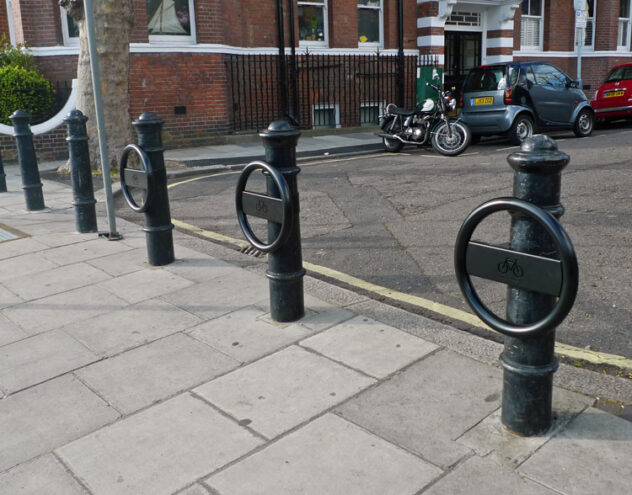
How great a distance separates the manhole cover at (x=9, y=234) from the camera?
5.99 meters

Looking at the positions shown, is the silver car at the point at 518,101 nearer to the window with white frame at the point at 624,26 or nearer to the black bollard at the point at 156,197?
the black bollard at the point at 156,197

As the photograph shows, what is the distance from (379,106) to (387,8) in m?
2.70

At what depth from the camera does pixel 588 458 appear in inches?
92.7

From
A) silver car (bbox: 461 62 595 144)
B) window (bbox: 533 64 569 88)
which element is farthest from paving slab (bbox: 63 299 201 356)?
window (bbox: 533 64 569 88)

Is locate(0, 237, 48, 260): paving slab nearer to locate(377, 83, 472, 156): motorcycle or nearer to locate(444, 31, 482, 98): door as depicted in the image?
locate(377, 83, 472, 156): motorcycle

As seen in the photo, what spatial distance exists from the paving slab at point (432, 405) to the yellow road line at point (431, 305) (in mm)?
534

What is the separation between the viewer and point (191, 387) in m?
3.06

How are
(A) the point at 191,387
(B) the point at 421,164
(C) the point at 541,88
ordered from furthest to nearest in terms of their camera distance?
(C) the point at 541,88 → (B) the point at 421,164 → (A) the point at 191,387

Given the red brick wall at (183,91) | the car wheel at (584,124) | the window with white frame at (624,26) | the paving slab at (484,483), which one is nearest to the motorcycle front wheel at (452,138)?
the car wheel at (584,124)

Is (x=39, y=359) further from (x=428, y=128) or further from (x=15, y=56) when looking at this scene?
(x=15, y=56)

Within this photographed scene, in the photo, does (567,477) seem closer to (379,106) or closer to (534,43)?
(379,106)

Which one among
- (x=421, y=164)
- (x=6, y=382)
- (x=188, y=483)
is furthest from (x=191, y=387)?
(x=421, y=164)

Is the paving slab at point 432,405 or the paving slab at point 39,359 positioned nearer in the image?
the paving slab at point 432,405

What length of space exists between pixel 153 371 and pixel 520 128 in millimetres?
10931
